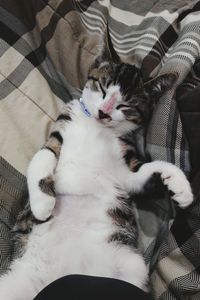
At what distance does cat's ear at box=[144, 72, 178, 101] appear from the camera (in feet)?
4.39

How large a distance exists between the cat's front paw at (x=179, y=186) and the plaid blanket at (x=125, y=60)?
0.09 feet

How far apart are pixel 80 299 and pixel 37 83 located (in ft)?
2.78

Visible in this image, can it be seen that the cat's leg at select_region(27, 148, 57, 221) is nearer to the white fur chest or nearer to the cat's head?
the white fur chest

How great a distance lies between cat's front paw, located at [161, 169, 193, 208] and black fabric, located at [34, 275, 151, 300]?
321 millimetres

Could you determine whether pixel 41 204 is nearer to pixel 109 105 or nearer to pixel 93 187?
pixel 93 187

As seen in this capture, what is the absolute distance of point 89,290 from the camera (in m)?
1.01

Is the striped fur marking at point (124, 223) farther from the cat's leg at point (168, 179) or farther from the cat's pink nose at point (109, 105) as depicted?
the cat's pink nose at point (109, 105)

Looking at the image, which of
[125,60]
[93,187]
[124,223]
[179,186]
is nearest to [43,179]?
[93,187]

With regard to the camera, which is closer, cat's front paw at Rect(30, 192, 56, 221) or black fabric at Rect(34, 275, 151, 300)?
black fabric at Rect(34, 275, 151, 300)

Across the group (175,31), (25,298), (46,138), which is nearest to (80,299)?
(25,298)

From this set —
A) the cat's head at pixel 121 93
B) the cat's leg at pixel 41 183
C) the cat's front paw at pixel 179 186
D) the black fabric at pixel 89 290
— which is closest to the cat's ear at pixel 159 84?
the cat's head at pixel 121 93

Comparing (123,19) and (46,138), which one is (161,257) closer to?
(46,138)

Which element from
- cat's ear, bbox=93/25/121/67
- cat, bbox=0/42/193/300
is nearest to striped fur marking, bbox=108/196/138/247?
cat, bbox=0/42/193/300

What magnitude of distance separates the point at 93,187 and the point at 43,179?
18 cm
